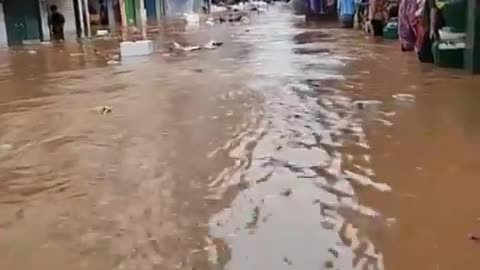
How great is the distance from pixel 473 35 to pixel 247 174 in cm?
550

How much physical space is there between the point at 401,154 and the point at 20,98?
19.9 ft

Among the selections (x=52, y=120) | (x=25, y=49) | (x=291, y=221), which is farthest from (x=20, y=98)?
(x=25, y=49)

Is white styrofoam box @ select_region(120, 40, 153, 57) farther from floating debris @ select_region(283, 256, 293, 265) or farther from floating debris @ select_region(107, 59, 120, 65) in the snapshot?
floating debris @ select_region(283, 256, 293, 265)

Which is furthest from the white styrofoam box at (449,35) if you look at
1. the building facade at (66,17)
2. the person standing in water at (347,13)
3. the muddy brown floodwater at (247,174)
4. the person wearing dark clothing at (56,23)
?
the person wearing dark clothing at (56,23)

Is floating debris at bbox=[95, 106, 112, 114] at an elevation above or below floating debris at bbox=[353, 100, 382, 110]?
below

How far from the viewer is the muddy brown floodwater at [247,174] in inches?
149

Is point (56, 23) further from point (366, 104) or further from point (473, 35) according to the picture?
point (366, 104)

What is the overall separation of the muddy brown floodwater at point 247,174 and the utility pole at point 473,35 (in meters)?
0.31

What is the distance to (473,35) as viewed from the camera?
376 inches

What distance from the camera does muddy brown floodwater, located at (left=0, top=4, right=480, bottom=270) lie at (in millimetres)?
3795

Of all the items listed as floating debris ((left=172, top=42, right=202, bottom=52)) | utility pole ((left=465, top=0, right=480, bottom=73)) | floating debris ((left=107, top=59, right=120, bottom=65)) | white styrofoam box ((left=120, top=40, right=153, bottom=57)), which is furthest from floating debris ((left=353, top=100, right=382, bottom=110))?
A: floating debris ((left=172, top=42, right=202, bottom=52))

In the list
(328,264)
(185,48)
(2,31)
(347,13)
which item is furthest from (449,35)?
(2,31)

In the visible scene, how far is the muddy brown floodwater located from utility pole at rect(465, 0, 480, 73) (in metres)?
0.31

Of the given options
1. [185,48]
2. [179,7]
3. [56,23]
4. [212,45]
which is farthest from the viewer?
[179,7]
